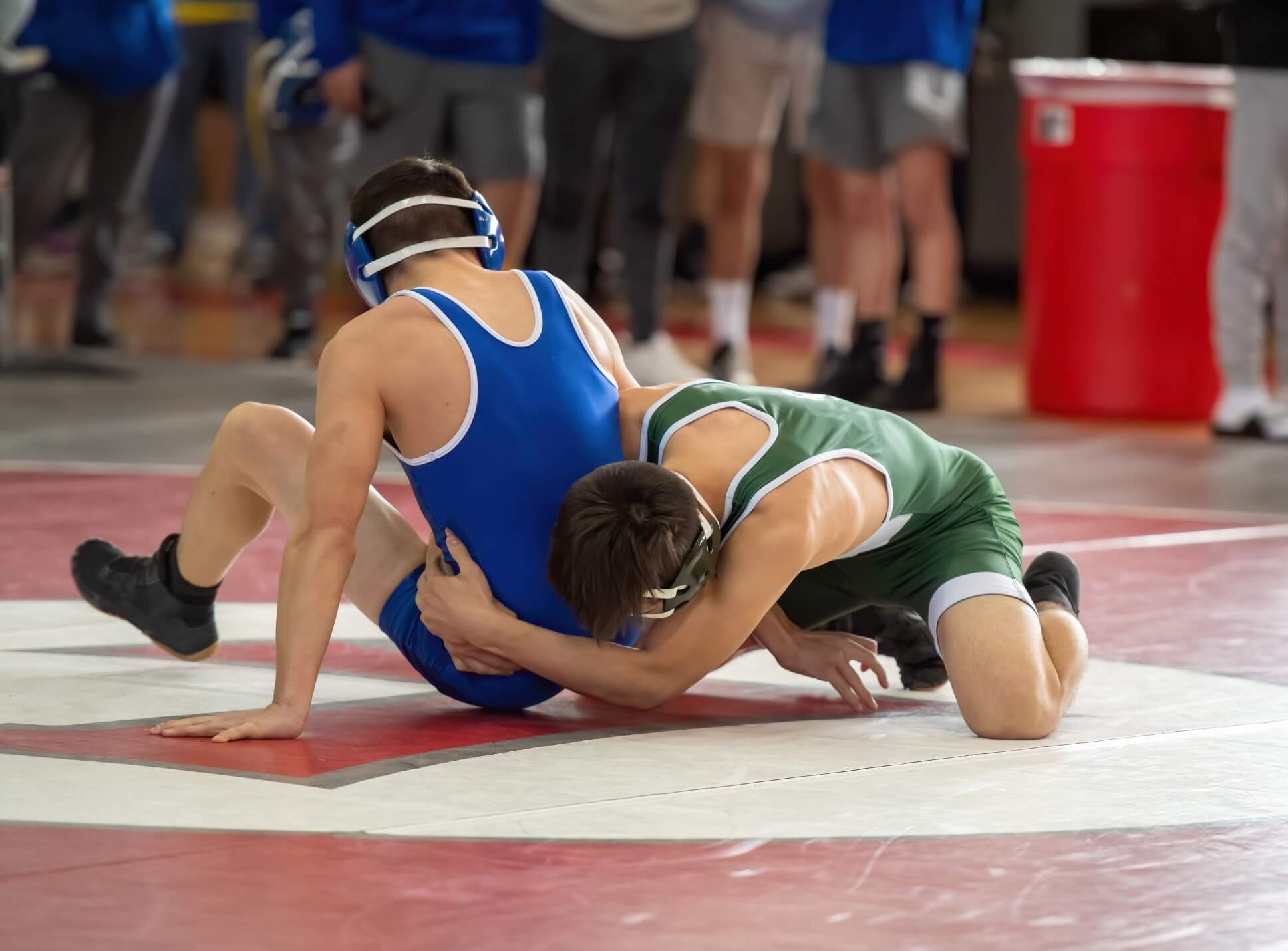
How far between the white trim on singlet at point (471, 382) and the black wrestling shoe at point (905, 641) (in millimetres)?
875

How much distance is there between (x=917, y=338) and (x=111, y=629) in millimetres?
3847

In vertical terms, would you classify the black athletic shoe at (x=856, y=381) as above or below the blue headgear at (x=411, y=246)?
below

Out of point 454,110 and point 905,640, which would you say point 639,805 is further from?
point 454,110

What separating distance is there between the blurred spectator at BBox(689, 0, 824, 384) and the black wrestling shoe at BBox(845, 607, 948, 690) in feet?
11.8

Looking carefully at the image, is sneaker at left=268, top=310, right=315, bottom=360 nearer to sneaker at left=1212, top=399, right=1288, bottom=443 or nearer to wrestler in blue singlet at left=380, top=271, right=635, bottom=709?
sneaker at left=1212, top=399, right=1288, bottom=443

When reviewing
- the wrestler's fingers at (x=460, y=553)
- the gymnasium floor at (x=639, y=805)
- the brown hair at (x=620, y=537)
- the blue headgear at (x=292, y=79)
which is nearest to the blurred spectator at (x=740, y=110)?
the blue headgear at (x=292, y=79)

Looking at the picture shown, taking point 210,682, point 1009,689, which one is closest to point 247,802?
point 210,682

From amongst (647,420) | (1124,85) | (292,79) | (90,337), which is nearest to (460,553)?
(647,420)

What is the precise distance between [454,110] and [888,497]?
3.79 m

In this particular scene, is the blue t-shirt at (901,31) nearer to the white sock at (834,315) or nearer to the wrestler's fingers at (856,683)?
the white sock at (834,315)

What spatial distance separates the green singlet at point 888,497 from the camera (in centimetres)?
297

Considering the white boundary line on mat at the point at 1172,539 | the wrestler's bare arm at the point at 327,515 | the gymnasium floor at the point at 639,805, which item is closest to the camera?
the gymnasium floor at the point at 639,805

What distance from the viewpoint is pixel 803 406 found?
3.06 metres

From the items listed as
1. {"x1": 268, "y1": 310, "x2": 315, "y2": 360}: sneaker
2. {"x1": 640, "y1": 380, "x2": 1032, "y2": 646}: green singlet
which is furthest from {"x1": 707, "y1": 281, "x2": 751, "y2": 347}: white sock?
{"x1": 640, "y1": 380, "x2": 1032, "y2": 646}: green singlet
